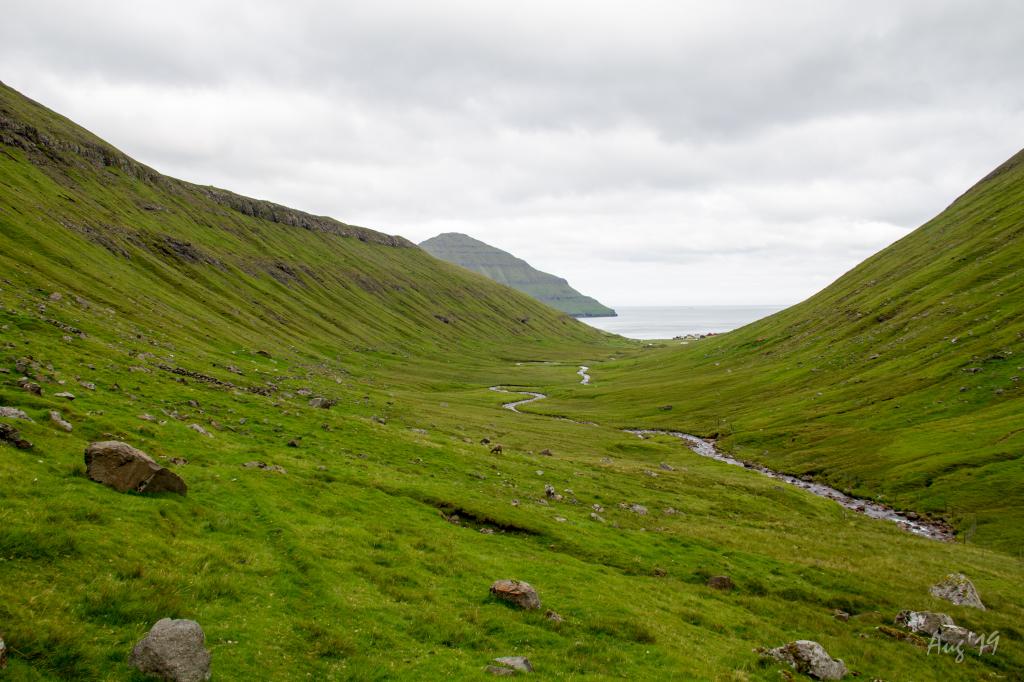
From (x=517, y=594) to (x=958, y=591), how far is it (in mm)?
29799

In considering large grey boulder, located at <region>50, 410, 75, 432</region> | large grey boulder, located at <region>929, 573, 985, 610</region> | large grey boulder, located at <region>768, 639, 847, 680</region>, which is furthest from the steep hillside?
large grey boulder, located at <region>929, 573, 985, 610</region>

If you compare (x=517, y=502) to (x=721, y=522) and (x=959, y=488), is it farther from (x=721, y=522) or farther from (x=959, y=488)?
(x=959, y=488)

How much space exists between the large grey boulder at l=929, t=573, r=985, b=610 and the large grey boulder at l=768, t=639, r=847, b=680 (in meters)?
16.3

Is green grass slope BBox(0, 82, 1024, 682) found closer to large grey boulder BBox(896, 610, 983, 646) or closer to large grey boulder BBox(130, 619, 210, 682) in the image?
large grey boulder BBox(130, 619, 210, 682)

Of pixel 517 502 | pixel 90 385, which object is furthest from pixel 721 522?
pixel 90 385

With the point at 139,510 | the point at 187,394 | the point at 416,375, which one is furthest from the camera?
the point at 416,375

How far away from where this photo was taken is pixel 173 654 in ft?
46.3

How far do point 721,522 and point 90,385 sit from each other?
52675 millimetres

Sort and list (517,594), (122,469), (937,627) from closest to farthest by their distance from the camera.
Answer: (122,469) < (517,594) < (937,627)

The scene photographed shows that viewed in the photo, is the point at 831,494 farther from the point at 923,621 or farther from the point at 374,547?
the point at 374,547

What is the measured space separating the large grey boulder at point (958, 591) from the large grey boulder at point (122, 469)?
4537cm

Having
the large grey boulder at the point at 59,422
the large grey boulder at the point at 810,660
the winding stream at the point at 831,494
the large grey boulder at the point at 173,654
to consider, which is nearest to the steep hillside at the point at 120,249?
the large grey boulder at the point at 59,422

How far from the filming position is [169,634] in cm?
1448

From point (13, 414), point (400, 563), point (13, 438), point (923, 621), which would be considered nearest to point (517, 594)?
point (400, 563)
